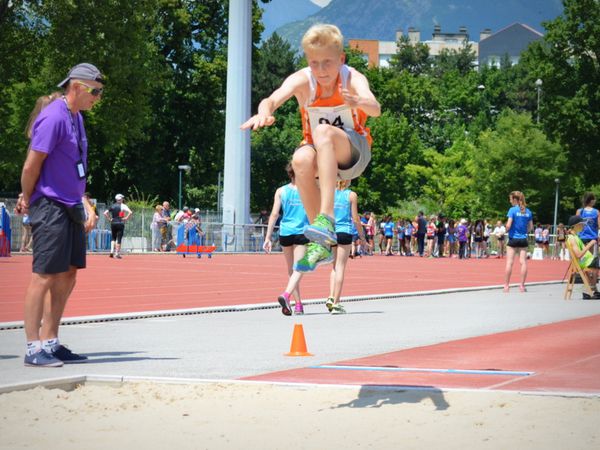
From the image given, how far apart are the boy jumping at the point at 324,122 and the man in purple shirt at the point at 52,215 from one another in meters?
2.04

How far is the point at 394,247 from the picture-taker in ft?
213

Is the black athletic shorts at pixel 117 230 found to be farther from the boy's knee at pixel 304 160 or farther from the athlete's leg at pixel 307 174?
the boy's knee at pixel 304 160

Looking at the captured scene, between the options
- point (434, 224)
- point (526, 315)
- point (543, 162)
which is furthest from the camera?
point (543, 162)

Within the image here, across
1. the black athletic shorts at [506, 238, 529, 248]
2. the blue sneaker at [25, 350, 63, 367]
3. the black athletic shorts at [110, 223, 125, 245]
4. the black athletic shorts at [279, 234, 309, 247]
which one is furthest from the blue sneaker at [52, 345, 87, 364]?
the black athletic shorts at [110, 223, 125, 245]

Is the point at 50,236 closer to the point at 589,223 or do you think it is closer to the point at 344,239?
the point at 344,239

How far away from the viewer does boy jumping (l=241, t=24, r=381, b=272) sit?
7.79 meters

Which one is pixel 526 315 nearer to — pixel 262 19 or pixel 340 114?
pixel 340 114

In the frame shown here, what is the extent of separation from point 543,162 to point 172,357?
258 feet

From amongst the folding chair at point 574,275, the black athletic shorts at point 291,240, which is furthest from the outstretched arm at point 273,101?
the folding chair at point 574,275

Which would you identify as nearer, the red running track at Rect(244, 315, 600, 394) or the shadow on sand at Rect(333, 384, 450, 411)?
the shadow on sand at Rect(333, 384, 450, 411)

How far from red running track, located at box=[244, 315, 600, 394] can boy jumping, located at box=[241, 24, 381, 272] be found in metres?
0.92

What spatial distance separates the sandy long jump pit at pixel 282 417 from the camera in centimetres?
577

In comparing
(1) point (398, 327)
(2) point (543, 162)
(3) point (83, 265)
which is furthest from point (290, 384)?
(2) point (543, 162)

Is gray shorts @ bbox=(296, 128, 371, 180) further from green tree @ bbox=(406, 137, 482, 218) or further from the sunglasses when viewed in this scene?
green tree @ bbox=(406, 137, 482, 218)
